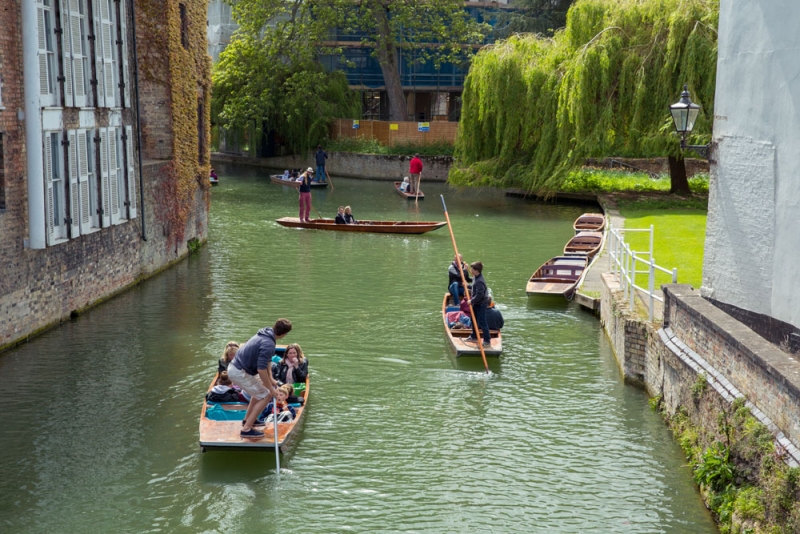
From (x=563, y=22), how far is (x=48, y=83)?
130ft

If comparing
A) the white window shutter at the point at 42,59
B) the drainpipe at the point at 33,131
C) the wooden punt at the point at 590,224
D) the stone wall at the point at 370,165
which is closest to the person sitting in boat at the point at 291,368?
the drainpipe at the point at 33,131

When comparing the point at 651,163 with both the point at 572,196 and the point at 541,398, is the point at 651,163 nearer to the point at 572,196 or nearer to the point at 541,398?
the point at 572,196

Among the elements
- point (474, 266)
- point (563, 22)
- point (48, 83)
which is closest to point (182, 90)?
point (48, 83)

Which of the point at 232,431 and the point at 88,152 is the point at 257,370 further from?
the point at 88,152

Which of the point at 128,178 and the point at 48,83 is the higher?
the point at 48,83

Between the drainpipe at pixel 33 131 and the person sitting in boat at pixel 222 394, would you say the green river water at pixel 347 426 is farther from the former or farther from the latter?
the drainpipe at pixel 33 131

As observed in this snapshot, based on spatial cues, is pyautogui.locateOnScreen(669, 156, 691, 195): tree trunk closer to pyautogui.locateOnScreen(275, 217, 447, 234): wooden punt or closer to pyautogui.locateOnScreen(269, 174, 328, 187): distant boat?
pyautogui.locateOnScreen(275, 217, 447, 234): wooden punt

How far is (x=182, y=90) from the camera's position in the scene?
2441 centimetres

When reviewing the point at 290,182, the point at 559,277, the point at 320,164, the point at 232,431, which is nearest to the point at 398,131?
the point at 320,164

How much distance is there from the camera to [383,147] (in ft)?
158

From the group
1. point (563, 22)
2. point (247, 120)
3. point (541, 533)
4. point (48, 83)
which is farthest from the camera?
point (563, 22)

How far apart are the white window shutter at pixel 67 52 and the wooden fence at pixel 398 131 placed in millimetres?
31390

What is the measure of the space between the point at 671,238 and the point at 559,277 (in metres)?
4.36

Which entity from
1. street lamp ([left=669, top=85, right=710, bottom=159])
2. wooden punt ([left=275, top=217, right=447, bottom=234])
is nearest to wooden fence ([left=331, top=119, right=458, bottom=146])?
wooden punt ([left=275, top=217, right=447, bottom=234])
